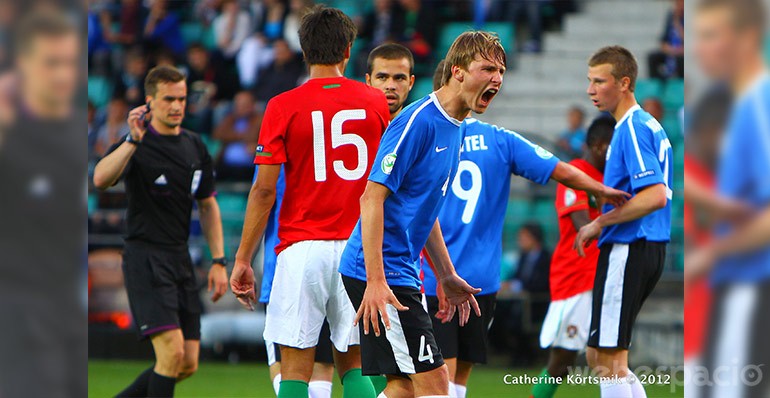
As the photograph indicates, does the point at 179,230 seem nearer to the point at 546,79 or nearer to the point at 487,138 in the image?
the point at 487,138

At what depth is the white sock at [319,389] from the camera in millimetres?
5422

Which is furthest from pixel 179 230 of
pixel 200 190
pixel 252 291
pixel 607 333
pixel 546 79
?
pixel 546 79

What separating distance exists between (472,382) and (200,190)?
4538mm

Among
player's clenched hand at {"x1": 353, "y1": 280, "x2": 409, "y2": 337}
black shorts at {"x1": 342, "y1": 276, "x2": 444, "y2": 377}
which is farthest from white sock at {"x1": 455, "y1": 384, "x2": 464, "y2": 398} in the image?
player's clenched hand at {"x1": 353, "y1": 280, "x2": 409, "y2": 337}

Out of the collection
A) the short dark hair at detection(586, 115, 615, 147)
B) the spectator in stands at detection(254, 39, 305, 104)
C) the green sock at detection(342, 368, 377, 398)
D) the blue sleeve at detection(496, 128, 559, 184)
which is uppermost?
the spectator in stands at detection(254, 39, 305, 104)

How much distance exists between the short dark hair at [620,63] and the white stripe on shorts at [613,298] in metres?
1.07

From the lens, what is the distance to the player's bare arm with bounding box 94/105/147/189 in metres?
5.88

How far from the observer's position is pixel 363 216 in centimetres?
371

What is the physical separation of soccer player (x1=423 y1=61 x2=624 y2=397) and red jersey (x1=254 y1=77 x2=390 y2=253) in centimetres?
109

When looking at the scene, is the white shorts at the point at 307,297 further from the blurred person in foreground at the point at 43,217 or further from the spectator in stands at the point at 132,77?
the spectator in stands at the point at 132,77

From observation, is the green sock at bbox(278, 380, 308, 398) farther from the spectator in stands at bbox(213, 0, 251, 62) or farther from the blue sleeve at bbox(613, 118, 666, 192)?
the spectator in stands at bbox(213, 0, 251, 62)

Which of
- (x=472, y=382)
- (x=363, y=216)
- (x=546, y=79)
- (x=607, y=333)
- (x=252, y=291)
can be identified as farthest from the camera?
(x=546, y=79)

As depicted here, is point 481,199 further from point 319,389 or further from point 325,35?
point 325,35

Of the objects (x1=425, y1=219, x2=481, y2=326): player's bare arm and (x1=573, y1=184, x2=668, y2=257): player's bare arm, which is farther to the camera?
(x1=573, y1=184, x2=668, y2=257): player's bare arm
